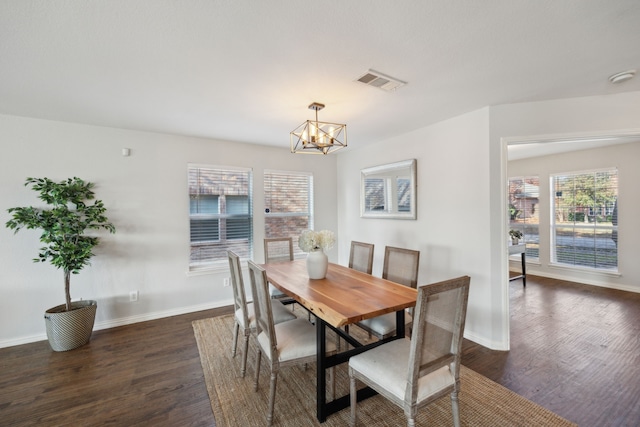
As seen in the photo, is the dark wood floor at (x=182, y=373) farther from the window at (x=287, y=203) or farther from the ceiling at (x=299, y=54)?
the ceiling at (x=299, y=54)

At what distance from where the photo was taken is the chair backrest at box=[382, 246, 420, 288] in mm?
2523

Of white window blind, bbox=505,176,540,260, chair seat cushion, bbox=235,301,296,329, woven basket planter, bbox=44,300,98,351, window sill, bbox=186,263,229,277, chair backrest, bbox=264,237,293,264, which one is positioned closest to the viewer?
chair seat cushion, bbox=235,301,296,329

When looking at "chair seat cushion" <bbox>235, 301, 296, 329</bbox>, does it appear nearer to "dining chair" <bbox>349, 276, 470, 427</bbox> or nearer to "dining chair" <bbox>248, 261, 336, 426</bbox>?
"dining chair" <bbox>248, 261, 336, 426</bbox>

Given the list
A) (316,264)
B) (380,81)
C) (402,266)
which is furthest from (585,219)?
(316,264)

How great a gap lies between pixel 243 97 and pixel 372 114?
1372 millimetres

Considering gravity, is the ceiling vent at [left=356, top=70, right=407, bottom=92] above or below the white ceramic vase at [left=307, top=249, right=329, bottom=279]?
above

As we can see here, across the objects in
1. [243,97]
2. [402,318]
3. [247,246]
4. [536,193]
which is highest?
[243,97]

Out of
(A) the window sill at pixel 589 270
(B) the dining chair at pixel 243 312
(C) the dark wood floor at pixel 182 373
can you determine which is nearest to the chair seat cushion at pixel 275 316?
(B) the dining chair at pixel 243 312

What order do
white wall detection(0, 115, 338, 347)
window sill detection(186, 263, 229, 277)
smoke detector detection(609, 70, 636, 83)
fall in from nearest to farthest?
smoke detector detection(609, 70, 636, 83), white wall detection(0, 115, 338, 347), window sill detection(186, 263, 229, 277)

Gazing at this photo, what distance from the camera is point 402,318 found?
7.07ft

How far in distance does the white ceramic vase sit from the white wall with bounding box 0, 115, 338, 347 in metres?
2.00

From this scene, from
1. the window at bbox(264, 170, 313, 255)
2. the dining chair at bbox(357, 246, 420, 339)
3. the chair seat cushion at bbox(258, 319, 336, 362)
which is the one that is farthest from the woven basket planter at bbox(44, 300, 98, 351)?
the dining chair at bbox(357, 246, 420, 339)

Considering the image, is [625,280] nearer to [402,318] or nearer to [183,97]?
[402,318]

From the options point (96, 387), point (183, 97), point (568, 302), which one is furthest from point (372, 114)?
point (568, 302)
